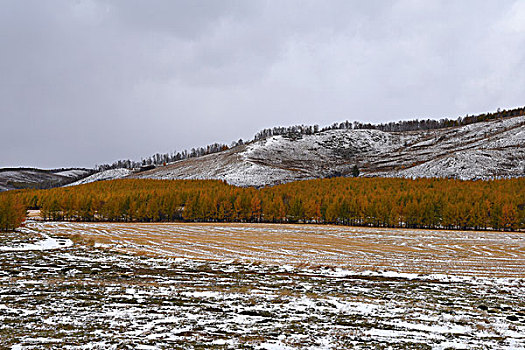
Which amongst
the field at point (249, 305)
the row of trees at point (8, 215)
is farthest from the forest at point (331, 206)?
the field at point (249, 305)

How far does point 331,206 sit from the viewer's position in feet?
321

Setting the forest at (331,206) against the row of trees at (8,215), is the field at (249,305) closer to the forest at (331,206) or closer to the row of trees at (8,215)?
the row of trees at (8,215)

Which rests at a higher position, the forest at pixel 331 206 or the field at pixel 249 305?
the forest at pixel 331 206

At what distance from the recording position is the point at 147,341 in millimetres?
10328

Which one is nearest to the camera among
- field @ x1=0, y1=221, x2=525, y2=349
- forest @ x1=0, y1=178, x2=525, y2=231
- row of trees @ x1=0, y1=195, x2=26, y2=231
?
field @ x1=0, y1=221, x2=525, y2=349

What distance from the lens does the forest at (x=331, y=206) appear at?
84500 millimetres

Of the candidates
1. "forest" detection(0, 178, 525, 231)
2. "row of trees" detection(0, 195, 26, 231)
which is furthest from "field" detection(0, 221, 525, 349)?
"forest" detection(0, 178, 525, 231)

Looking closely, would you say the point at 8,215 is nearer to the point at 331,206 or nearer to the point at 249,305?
the point at 249,305

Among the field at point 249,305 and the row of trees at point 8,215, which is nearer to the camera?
the field at point 249,305

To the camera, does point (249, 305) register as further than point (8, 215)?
No

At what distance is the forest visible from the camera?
84.5 meters

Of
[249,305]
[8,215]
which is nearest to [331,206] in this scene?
[8,215]

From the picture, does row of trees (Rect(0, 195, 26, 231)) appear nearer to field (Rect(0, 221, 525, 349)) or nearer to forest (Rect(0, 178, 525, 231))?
field (Rect(0, 221, 525, 349))

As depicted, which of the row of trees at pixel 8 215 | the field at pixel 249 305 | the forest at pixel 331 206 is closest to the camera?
the field at pixel 249 305
